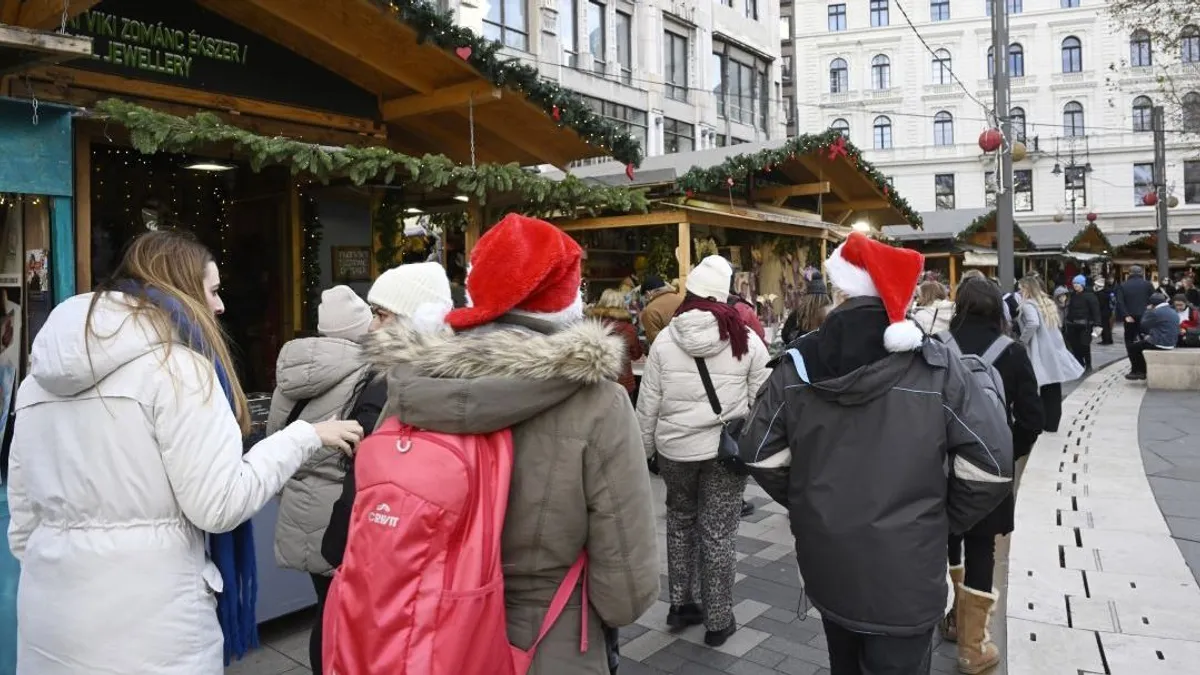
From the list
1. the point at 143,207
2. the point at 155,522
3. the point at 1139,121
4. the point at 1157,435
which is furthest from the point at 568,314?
the point at 1139,121

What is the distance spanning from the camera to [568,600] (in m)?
2.06

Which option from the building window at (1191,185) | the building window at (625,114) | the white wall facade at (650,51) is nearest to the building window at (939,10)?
the building window at (1191,185)

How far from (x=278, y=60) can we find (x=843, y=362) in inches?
234

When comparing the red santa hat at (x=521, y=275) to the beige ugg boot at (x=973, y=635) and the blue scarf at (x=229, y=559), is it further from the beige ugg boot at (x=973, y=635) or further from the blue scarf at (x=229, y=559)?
the beige ugg boot at (x=973, y=635)

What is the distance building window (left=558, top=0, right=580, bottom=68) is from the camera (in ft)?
78.1

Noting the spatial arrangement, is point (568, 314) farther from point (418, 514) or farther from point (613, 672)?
point (613, 672)

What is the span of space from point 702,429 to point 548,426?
2.36 metres

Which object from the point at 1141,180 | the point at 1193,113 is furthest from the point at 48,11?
the point at 1141,180

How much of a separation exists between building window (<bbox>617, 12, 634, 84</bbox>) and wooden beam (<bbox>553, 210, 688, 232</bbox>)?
17151 mm

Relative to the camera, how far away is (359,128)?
296 inches

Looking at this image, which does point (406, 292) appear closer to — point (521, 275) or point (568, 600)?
point (521, 275)

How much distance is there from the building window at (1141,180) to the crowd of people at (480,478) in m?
51.3

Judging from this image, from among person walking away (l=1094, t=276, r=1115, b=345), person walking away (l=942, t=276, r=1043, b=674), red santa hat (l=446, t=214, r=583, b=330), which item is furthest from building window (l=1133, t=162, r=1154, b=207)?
red santa hat (l=446, t=214, r=583, b=330)

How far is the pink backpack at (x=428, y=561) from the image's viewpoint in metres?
1.83
